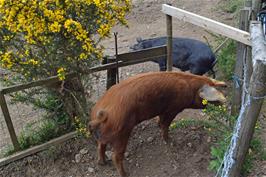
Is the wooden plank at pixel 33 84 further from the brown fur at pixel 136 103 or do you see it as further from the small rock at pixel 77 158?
the small rock at pixel 77 158

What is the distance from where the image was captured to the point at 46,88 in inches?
172

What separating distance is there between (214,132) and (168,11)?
153 cm

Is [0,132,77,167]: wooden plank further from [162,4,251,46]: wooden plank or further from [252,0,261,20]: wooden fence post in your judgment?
[252,0,261,20]: wooden fence post

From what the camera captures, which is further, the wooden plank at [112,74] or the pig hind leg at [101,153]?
the wooden plank at [112,74]

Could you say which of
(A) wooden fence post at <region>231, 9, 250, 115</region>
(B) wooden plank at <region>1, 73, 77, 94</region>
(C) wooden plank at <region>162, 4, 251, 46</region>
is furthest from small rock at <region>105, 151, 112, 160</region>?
(C) wooden plank at <region>162, 4, 251, 46</region>

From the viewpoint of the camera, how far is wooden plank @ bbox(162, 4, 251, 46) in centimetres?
353

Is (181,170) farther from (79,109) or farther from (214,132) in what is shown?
(79,109)

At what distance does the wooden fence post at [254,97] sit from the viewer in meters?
2.64

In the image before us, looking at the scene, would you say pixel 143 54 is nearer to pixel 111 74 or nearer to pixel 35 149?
pixel 111 74

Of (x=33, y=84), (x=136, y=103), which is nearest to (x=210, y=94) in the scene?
(x=136, y=103)

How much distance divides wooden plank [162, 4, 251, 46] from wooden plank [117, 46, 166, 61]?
1.73 feet

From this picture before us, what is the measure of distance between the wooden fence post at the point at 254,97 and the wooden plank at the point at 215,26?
14.8 inches

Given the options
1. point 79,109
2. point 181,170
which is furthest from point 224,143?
point 79,109

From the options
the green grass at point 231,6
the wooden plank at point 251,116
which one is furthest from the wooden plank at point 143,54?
the green grass at point 231,6
